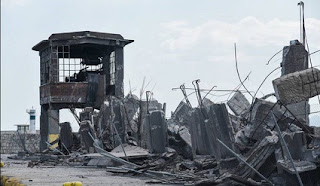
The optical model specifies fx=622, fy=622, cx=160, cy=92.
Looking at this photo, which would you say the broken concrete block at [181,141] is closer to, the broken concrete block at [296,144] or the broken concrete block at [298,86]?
the broken concrete block at [296,144]

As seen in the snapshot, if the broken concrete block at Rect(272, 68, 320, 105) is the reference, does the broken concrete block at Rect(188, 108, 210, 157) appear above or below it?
below

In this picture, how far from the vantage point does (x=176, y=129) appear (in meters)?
19.0

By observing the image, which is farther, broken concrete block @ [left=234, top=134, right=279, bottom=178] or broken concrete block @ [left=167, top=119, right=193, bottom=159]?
broken concrete block @ [left=167, top=119, right=193, bottom=159]

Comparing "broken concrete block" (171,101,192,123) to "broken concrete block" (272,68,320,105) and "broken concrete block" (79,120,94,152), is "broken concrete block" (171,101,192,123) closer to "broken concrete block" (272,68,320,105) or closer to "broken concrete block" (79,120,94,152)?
"broken concrete block" (79,120,94,152)

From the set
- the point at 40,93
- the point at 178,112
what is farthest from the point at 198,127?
the point at 40,93

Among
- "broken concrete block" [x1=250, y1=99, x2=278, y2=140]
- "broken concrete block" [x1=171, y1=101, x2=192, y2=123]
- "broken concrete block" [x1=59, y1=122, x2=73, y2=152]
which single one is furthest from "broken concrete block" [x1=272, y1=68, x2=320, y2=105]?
"broken concrete block" [x1=59, y1=122, x2=73, y2=152]

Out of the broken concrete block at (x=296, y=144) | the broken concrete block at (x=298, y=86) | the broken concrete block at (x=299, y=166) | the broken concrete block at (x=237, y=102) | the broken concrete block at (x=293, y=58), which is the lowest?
the broken concrete block at (x=299, y=166)

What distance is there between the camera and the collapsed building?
10.8 meters

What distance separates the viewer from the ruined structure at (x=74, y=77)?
3591cm

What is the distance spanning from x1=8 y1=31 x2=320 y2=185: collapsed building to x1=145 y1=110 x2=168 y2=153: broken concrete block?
0.10 ft

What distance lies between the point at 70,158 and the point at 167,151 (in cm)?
841

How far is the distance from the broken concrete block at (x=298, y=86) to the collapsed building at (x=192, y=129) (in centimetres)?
2

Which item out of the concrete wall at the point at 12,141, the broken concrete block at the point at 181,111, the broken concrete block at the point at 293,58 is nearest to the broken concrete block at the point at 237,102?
the broken concrete block at the point at 181,111

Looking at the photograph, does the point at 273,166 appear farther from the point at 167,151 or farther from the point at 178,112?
the point at 178,112
